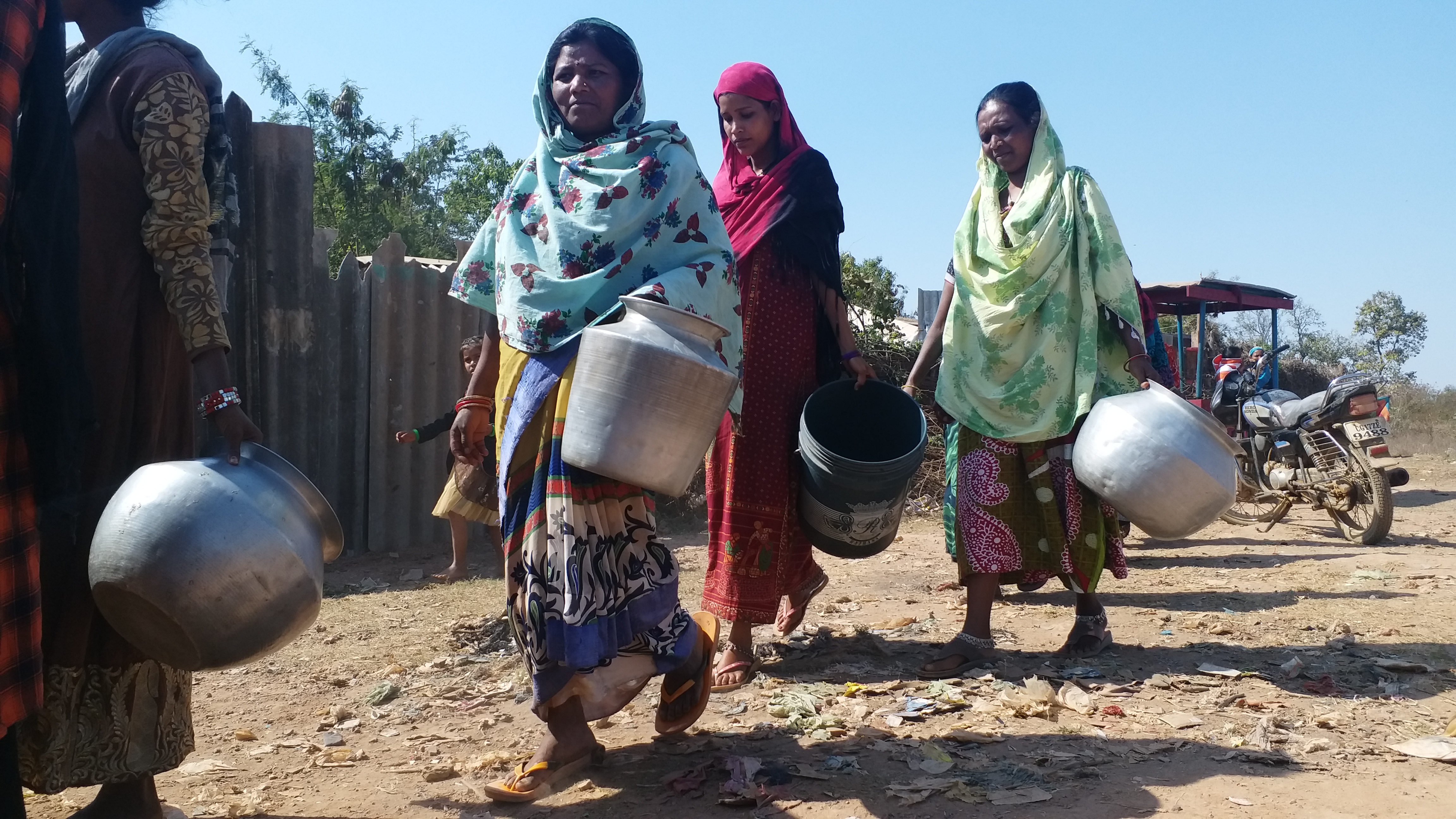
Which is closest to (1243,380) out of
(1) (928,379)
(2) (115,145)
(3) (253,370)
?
(1) (928,379)

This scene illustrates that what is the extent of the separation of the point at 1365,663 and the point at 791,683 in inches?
87.2

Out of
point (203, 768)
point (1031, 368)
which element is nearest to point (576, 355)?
point (203, 768)

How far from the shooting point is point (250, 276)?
616 centimetres

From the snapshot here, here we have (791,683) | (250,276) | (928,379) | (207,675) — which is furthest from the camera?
(928,379)

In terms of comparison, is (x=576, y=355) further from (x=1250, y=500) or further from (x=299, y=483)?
(x=1250, y=500)

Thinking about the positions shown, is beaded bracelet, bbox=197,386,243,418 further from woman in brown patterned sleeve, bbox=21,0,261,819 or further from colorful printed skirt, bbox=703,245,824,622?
colorful printed skirt, bbox=703,245,824,622

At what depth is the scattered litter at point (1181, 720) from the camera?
3.12 metres

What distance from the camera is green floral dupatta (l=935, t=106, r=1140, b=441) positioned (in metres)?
3.86

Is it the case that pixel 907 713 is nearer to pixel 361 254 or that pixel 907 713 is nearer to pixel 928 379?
pixel 928 379

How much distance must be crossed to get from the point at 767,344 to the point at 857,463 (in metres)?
0.72

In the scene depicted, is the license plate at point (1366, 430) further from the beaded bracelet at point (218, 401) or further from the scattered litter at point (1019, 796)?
the beaded bracelet at point (218, 401)

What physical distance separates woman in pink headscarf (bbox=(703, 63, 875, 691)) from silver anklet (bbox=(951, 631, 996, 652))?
28.5 inches

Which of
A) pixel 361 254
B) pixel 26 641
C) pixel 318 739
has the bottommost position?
pixel 318 739

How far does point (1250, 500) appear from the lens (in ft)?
27.0
